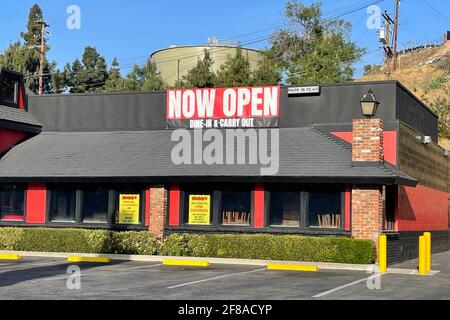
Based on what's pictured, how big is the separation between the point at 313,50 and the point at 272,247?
4290 cm

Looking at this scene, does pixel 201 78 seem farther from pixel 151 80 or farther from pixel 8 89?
pixel 8 89

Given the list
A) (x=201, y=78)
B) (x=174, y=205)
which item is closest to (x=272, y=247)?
(x=174, y=205)

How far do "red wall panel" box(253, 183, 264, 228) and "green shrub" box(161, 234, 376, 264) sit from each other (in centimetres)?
91

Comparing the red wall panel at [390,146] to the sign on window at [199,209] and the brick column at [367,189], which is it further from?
the sign on window at [199,209]

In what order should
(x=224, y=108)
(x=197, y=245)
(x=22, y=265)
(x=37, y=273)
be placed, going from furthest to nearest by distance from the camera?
(x=224, y=108) < (x=197, y=245) < (x=22, y=265) < (x=37, y=273)

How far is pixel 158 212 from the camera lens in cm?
2378

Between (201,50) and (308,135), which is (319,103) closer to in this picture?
(308,135)

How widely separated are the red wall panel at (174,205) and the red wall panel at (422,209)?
818 cm

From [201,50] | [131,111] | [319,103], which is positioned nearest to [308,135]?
[319,103]

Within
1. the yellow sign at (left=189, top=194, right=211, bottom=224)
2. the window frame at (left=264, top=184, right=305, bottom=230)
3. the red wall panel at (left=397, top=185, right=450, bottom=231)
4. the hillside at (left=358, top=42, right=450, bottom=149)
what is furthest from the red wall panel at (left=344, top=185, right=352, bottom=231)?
the hillside at (left=358, top=42, right=450, bottom=149)

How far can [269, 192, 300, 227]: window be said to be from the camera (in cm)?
2259

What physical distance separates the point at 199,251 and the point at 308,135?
587 centimetres

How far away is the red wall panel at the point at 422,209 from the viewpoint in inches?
956

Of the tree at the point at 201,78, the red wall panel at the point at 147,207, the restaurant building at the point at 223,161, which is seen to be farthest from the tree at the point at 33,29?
the red wall panel at the point at 147,207
